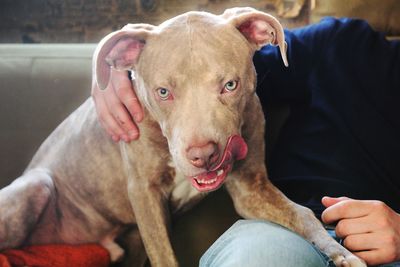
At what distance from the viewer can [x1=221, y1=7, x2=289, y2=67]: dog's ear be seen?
137 centimetres

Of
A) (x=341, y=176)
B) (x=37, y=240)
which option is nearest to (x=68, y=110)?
(x=37, y=240)

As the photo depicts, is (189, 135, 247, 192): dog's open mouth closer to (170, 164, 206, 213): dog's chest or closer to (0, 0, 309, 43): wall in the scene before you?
(170, 164, 206, 213): dog's chest

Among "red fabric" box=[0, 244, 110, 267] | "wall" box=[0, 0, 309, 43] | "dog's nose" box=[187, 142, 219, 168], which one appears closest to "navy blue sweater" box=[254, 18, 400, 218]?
"dog's nose" box=[187, 142, 219, 168]

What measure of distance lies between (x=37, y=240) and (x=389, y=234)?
107 centimetres

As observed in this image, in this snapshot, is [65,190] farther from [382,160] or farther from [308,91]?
[382,160]

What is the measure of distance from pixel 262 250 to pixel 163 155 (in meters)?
0.48

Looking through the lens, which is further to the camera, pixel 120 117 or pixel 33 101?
pixel 33 101

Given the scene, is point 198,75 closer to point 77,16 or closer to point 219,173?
point 219,173

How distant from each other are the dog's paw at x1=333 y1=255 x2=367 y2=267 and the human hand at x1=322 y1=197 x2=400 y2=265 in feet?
0.13

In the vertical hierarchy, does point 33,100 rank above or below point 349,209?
below

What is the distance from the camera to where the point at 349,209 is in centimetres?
133

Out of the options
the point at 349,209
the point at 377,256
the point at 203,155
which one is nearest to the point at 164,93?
the point at 203,155

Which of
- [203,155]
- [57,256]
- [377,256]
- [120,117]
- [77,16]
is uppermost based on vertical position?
[203,155]

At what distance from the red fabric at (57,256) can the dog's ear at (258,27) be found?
83 cm
